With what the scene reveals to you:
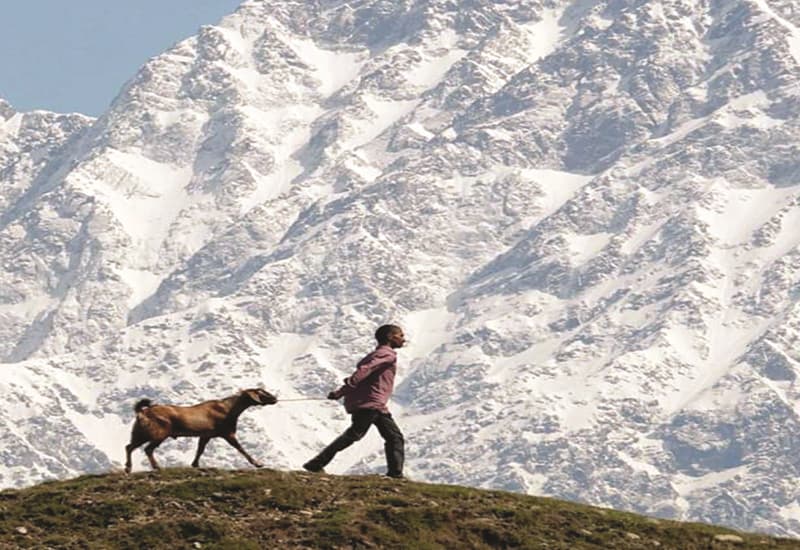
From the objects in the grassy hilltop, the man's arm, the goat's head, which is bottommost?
the grassy hilltop

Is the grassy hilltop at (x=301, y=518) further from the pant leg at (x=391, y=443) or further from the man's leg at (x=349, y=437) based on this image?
the man's leg at (x=349, y=437)

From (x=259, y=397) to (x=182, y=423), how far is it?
93.4 inches

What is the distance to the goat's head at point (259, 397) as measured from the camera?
157ft

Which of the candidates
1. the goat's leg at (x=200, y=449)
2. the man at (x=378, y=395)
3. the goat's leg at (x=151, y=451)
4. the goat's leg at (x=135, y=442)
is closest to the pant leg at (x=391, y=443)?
the man at (x=378, y=395)

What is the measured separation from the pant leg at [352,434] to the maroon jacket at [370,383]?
141 mm

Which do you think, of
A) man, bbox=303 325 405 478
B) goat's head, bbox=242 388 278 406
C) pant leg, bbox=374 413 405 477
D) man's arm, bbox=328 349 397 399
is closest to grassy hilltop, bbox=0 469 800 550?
pant leg, bbox=374 413 405 477

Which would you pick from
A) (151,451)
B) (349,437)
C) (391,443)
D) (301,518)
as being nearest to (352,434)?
(349,437)

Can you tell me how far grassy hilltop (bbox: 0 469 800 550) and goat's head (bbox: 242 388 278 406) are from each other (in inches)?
81.7

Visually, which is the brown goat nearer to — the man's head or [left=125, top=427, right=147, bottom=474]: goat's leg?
[left=125, top=427, right=147, bottom=474]: goat's leg

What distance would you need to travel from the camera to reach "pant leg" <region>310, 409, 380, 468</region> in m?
46.3

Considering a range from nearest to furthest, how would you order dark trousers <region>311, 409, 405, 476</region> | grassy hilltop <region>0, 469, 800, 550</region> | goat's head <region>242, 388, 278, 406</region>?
grassy hilltop <region>0, 469, 800, 550</region> → dark trousers <region>311, 409, 405, 476</region> → goat's head <region>242, 388, 278, 406</region>

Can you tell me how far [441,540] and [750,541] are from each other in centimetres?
691

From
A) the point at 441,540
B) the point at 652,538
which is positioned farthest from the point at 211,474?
the point at 652,538

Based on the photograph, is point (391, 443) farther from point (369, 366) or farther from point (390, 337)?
point (390, 337)
